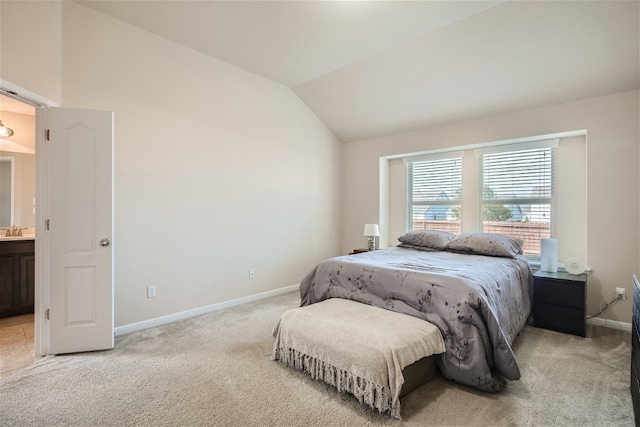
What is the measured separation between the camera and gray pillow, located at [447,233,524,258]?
3.36 meters

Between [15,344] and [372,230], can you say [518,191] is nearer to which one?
[372,230]

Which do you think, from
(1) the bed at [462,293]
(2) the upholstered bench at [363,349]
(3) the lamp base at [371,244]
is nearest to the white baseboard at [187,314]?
(1) the bed at [462,293]

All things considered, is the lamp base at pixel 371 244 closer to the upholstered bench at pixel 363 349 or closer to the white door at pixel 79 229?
the upholstered bench at pixel 363 349

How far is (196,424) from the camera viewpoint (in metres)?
1.72

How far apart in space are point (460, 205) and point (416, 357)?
3.09m

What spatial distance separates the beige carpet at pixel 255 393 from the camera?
1.77 m

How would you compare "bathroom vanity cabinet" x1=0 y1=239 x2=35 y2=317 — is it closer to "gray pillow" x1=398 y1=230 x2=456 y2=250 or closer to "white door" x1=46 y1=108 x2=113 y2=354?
"white door" x1=46 y1=108 x2=113 y2=354

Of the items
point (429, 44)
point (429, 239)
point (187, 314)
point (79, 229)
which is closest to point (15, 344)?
point (79, 229)

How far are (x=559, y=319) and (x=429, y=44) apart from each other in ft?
9.87

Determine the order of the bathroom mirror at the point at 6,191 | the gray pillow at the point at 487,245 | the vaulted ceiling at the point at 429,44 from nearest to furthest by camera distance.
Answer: the vaulted ceiling at the point at 429,44, the gray pillow at the point at 487,245, the bathroom mirror at the point at 6,191

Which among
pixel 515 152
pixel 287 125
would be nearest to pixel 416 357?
pixel 515 152

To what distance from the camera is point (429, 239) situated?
3.99 meters

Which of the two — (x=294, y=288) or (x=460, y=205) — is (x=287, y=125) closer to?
(x=294, y=288)

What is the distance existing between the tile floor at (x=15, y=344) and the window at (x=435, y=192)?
4649 mm
